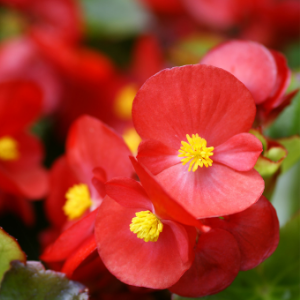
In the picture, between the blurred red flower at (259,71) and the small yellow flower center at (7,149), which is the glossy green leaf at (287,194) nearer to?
the blurred red flower at (259,71)

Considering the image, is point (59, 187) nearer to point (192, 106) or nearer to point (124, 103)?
point (192, 106)

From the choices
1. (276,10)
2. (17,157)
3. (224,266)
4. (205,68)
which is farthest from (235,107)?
(276,10)

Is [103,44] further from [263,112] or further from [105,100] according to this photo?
[263,112]

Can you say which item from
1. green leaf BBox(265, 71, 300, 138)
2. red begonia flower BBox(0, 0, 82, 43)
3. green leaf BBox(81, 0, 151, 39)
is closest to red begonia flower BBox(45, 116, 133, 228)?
green leaf BBox(265, 71, 300, 138)

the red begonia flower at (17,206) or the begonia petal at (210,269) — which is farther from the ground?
the begonia petal at (210,269)

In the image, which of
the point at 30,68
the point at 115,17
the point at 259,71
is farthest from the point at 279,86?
the point at 115,17

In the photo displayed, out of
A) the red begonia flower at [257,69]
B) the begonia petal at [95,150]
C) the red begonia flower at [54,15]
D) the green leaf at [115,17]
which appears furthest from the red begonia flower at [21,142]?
the green leaf at [115,17]
